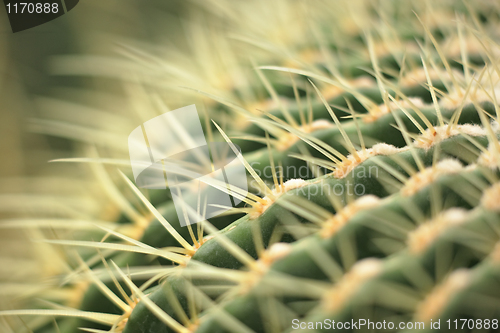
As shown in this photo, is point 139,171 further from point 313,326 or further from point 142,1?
point 142,1

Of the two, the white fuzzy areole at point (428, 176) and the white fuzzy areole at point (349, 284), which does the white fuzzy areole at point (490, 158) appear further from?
the white fuzzy areole at point (349, 284)

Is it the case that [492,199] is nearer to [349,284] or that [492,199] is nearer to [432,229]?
[432,229]

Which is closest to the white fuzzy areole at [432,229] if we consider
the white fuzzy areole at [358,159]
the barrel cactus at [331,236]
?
the barrel cactus at [331,236]

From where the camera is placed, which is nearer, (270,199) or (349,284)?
(349,284)

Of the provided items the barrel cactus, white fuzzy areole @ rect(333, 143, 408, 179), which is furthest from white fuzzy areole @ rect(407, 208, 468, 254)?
white fuzzy areole @ rect(333, 143, 408, 179)

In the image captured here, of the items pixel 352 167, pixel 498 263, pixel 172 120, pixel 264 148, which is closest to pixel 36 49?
pixel 172 120

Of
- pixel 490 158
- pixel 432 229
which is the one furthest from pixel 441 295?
pixel 490 158
